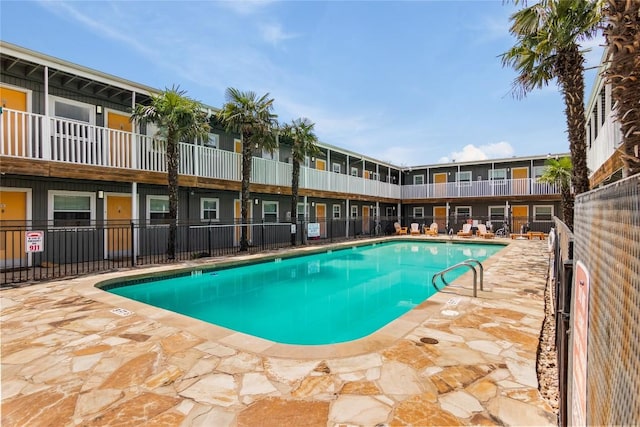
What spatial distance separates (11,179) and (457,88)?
56.0 feet

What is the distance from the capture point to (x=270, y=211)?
17359mm

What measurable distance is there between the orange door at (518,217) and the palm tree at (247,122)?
718 inches

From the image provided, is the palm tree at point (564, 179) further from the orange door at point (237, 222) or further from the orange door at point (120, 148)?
the orange door at point (120, 148)

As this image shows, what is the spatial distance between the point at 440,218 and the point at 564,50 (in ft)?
55.6

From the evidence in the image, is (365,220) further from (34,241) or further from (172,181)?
(34,241)

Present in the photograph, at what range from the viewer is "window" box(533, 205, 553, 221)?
21.6m

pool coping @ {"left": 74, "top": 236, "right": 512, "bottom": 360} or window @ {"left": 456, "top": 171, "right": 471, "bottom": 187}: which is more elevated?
window @ {"left": 456, "top": 171, "right": 471, "bottom": 187}

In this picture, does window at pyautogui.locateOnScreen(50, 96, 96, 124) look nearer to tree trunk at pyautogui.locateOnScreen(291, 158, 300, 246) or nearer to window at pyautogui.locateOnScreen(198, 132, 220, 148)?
window at pyautogui.locateOnScreen(198, 132, 220, 148)

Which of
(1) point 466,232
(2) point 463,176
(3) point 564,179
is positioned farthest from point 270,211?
(2) point 463,176

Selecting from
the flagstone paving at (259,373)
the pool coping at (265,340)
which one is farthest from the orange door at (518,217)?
the flagstone paving at (259,373)

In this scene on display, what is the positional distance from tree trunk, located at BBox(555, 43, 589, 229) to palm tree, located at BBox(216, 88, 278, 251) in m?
9.50

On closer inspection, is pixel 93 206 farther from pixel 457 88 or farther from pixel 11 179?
pixel 457 88

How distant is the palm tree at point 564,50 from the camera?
7.66m

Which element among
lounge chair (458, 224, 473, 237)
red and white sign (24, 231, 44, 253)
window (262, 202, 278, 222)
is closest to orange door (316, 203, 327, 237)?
window (262, 202, 278, 222)
